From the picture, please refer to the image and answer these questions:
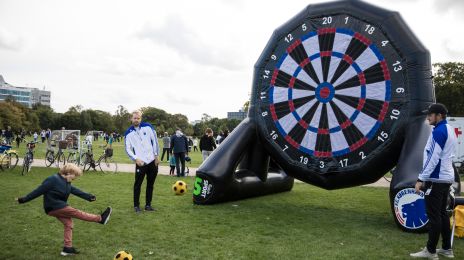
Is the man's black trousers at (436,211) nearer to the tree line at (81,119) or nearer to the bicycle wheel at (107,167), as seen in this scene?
the bicycle wheel at (107,167)

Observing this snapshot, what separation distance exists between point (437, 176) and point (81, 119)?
97.8 m

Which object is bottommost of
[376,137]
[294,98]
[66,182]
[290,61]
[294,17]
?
[66,182]

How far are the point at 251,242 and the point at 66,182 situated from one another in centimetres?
247

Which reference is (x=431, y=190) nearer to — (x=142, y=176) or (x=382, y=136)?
(x=382, y=136)

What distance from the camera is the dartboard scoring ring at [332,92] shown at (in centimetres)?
719

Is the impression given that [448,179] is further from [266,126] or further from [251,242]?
[266,126]

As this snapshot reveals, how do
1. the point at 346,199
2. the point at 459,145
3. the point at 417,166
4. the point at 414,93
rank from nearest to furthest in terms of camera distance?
the point at 417,166 < the point at 414,93 < the point at 346,199 < the point at 459,145

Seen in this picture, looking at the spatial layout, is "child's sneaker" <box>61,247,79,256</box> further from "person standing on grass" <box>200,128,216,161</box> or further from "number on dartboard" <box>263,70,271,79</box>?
"person standing on grass" <box>200,128,216,161</box>

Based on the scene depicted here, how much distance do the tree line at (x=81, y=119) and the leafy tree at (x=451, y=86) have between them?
111 feet

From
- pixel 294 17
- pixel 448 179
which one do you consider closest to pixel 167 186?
pixel 294 17

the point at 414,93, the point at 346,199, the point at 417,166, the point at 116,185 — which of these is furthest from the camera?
the point at 116,185

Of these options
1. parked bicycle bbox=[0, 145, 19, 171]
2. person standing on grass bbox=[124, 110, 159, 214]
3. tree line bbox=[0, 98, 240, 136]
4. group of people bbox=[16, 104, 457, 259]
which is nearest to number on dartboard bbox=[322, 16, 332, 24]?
group of people bbox=[16, 104, 457, 259]

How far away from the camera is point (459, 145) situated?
726 inches

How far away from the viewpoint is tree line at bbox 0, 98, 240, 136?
248 feet
